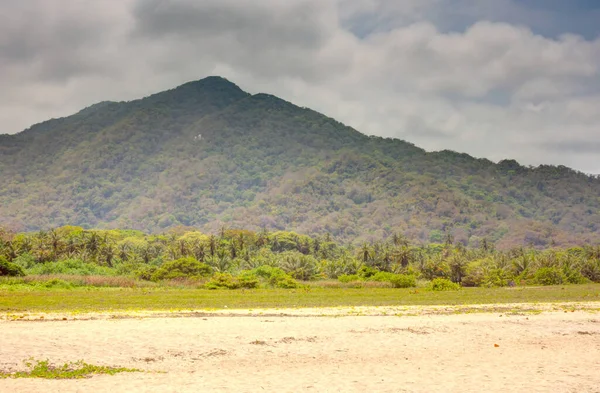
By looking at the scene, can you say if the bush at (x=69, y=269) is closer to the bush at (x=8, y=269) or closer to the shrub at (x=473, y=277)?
the bush at (x=8, y=269)

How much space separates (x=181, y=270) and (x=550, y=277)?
5871cm

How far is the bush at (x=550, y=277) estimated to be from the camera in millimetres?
91312

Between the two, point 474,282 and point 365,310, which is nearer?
point 365,310

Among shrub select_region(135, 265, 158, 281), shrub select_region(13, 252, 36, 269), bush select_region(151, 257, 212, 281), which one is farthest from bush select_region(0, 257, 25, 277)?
bush select_region(151, 257, 212, 281)

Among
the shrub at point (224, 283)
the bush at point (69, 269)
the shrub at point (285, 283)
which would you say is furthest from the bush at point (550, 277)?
the bush at point (69, 269)

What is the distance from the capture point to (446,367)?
21.1 metres

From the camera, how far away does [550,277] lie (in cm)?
9169

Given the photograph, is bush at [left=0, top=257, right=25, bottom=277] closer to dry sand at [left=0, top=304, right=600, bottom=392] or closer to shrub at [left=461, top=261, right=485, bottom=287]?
dry sand at [left=0, top=304, right=600, bottom=392]

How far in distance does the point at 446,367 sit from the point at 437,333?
7451 mm

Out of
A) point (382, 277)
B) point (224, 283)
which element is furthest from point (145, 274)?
point (382, 277)

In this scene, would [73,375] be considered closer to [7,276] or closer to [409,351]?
[409,351]

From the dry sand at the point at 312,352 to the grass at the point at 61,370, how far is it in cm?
55

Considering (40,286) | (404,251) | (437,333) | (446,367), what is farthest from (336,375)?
(404,251)

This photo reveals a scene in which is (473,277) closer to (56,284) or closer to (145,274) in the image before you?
(145,274)
